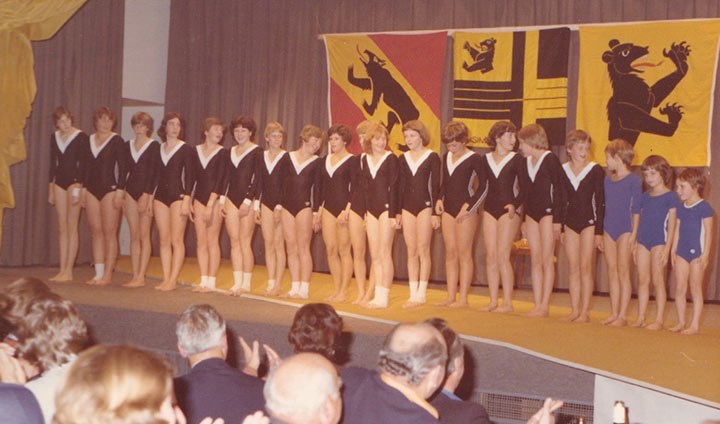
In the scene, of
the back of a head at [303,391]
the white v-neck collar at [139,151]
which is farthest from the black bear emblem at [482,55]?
the back of a head at [303,391]

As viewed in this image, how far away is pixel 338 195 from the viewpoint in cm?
803

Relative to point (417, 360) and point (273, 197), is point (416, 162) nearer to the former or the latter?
point (273, 197)

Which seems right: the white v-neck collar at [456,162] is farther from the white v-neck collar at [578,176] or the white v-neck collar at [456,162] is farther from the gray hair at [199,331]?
the gray hair at [199,331]

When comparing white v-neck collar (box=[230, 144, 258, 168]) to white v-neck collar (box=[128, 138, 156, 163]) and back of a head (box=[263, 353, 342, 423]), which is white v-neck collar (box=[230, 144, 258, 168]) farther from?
back of a head (box=[263, 353, 342, 423])

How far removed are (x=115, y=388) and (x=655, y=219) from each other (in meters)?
5.70

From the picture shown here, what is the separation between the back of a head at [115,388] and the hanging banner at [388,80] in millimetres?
9196

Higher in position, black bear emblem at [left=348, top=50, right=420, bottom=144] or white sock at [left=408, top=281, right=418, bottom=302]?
black bear emblem at [left=348, top=50, right=420, bottom=144]

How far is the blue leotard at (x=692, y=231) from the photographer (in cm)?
676

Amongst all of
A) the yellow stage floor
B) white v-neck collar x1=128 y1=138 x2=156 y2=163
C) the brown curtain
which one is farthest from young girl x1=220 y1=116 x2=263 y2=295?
the brown curtain

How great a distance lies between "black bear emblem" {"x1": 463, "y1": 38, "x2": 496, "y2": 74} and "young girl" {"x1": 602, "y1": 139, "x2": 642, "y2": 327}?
3.89 meters

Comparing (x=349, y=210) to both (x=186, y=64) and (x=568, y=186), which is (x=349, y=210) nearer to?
(x=568, y=186)

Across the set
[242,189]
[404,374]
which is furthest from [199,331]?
[242,189]

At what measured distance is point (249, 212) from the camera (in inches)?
328

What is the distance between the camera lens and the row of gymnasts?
288 inches
